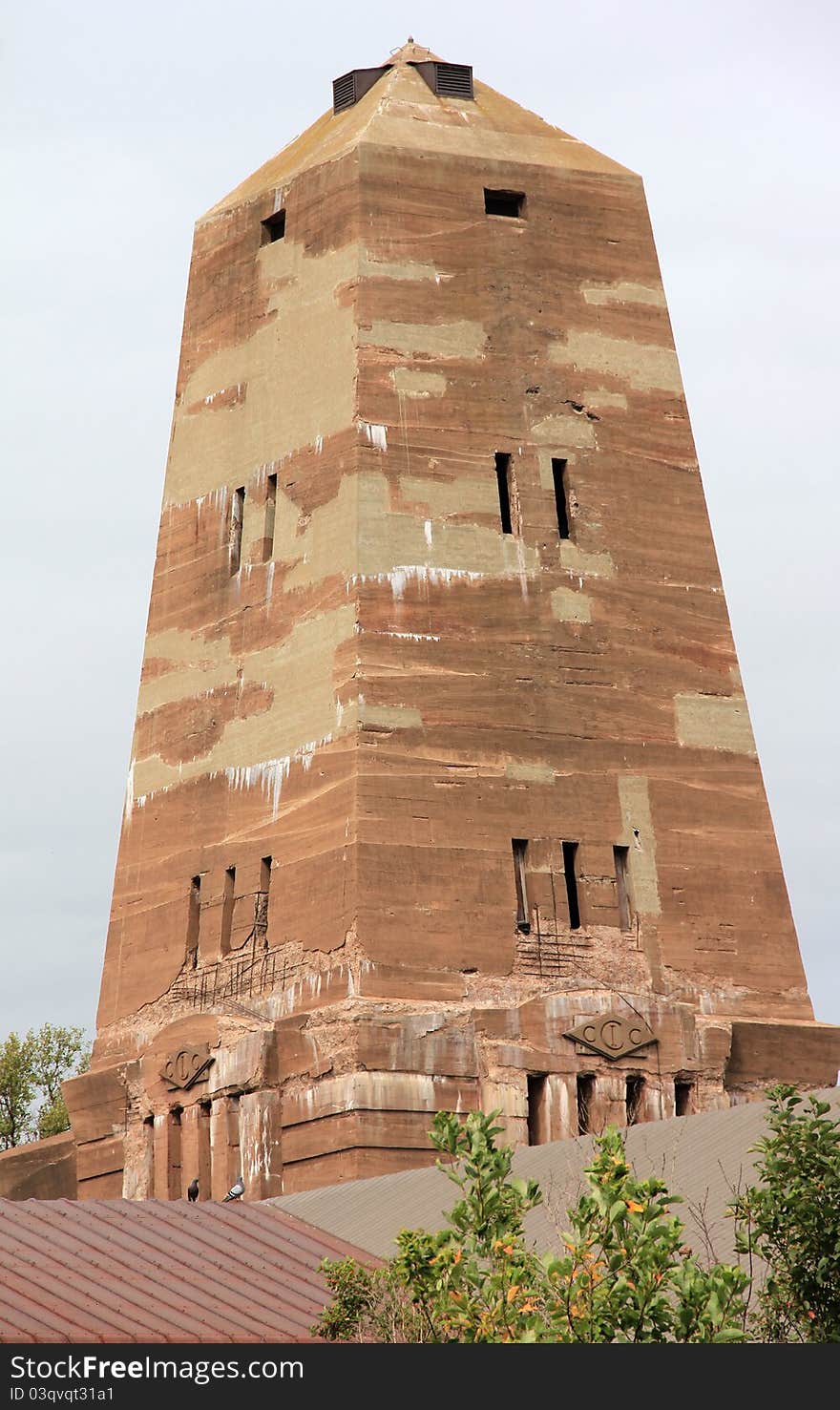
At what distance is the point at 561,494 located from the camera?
39.6 meters

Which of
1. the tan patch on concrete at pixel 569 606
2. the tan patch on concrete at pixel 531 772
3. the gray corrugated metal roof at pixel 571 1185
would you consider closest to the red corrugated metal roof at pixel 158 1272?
the gray corrugated metal roof at pixel 571 1185

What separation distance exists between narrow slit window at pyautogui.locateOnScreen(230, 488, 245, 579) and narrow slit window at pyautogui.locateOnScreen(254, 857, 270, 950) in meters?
4.89

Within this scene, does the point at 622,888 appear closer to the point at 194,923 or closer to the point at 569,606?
the point at 569,606

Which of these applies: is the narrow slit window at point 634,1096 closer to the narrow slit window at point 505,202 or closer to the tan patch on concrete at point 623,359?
the tan patch on concrete at point 623,359

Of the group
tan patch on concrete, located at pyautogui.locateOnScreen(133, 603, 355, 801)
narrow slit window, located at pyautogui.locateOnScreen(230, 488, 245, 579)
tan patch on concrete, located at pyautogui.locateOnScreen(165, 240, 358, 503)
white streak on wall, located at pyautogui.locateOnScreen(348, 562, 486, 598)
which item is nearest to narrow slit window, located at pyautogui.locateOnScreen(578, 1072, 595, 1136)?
tan patch on concrete, located at pyautogui.locateOnScreen(133, 603, 355, 801)

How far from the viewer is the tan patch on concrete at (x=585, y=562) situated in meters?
39.0

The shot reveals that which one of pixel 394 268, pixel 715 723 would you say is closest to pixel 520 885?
pixel 715 723

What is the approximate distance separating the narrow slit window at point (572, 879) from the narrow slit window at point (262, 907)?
4158 mm

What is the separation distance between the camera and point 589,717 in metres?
38.4

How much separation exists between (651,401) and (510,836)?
7659 mm

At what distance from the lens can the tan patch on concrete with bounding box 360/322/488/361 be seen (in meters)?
39.3

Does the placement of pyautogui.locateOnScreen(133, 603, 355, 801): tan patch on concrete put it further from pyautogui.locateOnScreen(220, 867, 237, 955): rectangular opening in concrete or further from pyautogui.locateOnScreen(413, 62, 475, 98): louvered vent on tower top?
pyautogui.locateOnScreen(413, 62, 475, 98): louvered vent on tower top
